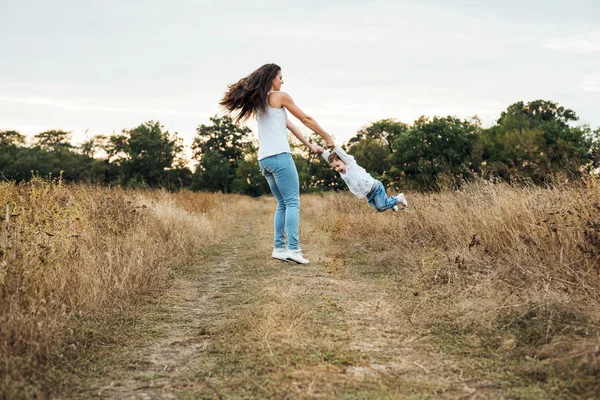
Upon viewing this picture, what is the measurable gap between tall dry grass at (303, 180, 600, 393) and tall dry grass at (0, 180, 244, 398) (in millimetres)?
2667

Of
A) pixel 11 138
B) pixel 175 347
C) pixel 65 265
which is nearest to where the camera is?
pixel 175 347

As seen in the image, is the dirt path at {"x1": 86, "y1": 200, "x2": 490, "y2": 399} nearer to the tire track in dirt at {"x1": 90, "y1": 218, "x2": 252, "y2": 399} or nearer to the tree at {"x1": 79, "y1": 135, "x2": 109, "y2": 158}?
the tire track in dirt at {"x1": 90, "y1": 218, "x2": 252, "y2": 399}

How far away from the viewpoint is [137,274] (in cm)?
497

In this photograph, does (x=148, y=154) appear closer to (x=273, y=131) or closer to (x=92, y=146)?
(x=92, y=146)

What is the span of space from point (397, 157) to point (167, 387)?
1561 inches

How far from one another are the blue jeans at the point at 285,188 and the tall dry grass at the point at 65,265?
164cm

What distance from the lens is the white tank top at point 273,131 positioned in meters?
5.85

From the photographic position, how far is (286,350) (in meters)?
3.02

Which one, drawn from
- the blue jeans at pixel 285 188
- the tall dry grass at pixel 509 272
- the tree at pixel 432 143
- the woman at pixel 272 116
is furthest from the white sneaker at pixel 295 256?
the tree at pixel 432 143

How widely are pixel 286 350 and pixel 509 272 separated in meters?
2.26

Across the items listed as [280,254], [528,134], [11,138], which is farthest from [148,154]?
[280,254]

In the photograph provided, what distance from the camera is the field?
260 centimetres

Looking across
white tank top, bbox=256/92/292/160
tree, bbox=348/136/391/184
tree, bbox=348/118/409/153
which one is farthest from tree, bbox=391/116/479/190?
white tank top, bbox=256/92/292/160

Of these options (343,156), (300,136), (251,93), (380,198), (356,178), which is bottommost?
(380,198)
